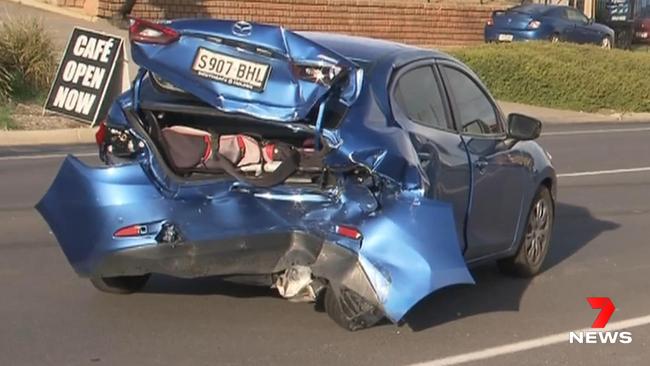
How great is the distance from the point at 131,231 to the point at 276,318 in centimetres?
104

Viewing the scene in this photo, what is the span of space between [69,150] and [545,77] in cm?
1371

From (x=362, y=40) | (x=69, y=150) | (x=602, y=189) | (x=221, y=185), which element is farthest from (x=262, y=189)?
(x=69, y=150)

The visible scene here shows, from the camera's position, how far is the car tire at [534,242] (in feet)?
28.8

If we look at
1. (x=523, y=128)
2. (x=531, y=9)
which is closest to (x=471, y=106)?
(x=523, y=128)

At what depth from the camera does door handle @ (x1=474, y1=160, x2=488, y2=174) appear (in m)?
7.78

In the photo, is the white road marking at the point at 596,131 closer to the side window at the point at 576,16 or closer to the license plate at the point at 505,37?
the license plate at the point at 505,37

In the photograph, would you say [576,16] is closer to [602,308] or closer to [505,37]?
[505,37]

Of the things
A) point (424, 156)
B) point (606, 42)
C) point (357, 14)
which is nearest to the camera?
point (424, 156)

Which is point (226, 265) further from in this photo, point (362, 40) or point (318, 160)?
point (362, 40)

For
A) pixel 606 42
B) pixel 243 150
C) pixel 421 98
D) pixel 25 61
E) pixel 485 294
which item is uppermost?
pixel 421 98

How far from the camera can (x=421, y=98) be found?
298 inches

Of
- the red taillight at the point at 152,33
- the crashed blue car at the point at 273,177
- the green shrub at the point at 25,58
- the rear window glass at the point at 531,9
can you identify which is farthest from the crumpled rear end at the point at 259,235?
the rear window glass at the point at 531,9

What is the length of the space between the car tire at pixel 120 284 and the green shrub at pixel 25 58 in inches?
477

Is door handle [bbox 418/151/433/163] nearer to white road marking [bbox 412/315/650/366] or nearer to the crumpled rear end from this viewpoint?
the crumpled rear end
